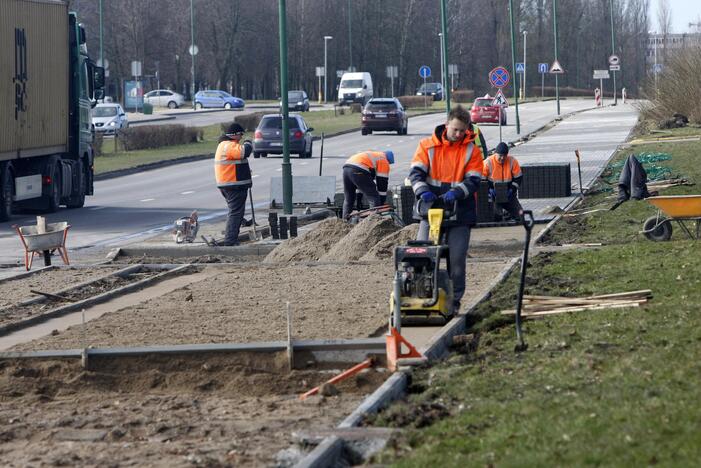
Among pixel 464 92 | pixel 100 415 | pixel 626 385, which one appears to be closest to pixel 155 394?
pixel 100 415

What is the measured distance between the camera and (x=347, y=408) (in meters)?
8.28

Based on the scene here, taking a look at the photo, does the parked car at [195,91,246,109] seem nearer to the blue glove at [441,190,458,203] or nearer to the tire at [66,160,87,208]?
the tire at [66,160,87,208]

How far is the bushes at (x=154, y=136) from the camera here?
171 feet

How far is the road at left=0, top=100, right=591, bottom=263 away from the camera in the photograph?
23.0 meters

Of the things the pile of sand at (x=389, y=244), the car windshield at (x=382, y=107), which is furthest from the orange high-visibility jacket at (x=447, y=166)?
the car windshield at (x=382, y=107)

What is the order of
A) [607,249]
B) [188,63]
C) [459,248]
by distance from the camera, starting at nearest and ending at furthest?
[459,248] < [607,249] < [188,63]

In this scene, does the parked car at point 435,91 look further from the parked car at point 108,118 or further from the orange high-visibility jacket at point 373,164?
the orange high-visibility jacket at point 373,164

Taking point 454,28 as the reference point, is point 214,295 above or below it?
below

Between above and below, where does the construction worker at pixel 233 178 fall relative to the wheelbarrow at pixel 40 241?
above

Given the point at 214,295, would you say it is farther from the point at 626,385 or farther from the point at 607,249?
the point at 626,385

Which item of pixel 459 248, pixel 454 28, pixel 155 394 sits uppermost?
pixel 454 28

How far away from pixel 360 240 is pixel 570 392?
9647 millimetres

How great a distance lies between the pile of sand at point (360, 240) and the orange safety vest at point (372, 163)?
166cm

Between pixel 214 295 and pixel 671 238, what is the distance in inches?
261
